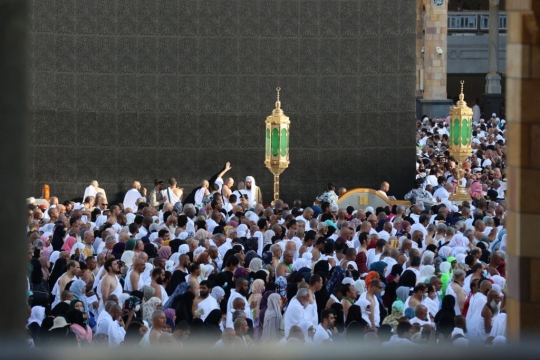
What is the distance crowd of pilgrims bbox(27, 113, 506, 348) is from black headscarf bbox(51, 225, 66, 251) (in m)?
0.02

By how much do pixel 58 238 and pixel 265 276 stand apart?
11.8 feet

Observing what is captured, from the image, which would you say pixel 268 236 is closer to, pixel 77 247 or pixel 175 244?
pixel 175 244

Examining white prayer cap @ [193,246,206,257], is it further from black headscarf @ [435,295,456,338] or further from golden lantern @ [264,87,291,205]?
golden lantern @ [264,87,291,205]

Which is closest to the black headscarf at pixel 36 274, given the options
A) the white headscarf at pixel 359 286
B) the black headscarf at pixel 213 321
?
the black headscarf at pixel 213 321

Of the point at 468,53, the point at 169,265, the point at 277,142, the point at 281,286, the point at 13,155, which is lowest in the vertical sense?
the point at 281,286

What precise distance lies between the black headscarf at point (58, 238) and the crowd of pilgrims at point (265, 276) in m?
0.02

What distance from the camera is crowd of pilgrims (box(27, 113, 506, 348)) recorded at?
26.7 ft

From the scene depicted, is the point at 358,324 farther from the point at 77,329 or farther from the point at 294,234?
the point at 294,234

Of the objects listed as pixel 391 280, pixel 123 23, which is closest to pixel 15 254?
pixel 391 280

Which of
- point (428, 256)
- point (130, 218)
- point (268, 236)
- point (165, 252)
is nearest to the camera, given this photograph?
point (428, 256)

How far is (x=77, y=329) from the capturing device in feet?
26.6

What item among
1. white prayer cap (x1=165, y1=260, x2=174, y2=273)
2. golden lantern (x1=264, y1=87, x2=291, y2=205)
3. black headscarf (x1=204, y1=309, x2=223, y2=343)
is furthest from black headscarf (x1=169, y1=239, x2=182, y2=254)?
golden lantern (x1=264, y1=87, x2=291, y2=205)

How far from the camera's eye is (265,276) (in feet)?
32.2

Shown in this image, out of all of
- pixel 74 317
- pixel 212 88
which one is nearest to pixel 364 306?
pixel 74 317
